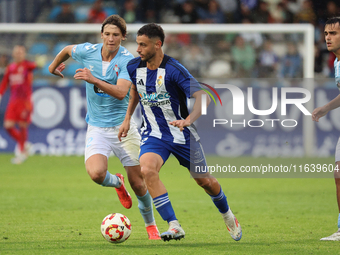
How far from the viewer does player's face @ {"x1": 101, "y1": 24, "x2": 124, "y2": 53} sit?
589 cm

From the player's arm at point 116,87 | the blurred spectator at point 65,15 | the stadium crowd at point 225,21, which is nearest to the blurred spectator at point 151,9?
the stadium crowd at point 225,21

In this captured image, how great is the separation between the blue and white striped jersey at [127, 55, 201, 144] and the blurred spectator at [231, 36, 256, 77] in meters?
9.89

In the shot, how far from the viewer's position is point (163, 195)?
5148mm

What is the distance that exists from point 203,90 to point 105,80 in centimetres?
144

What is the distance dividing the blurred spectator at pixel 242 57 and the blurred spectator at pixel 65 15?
242 inches

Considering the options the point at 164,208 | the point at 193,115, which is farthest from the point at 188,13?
the point at 164,208

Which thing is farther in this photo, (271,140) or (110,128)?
(271,140)

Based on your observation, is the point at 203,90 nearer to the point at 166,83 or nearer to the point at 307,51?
the point at 166,83

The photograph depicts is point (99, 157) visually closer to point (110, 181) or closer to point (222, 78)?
point (110, 181)

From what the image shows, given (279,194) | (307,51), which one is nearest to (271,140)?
(307,51)

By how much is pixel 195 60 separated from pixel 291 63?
2.77 metres

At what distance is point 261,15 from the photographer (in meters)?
18.3

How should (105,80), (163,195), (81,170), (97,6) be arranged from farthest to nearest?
1. (97,6)
2. (81,170)
3. (105,80)
4. (163,195)

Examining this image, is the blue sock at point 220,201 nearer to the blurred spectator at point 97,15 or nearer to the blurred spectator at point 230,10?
the blurred spectator at point 230,10
